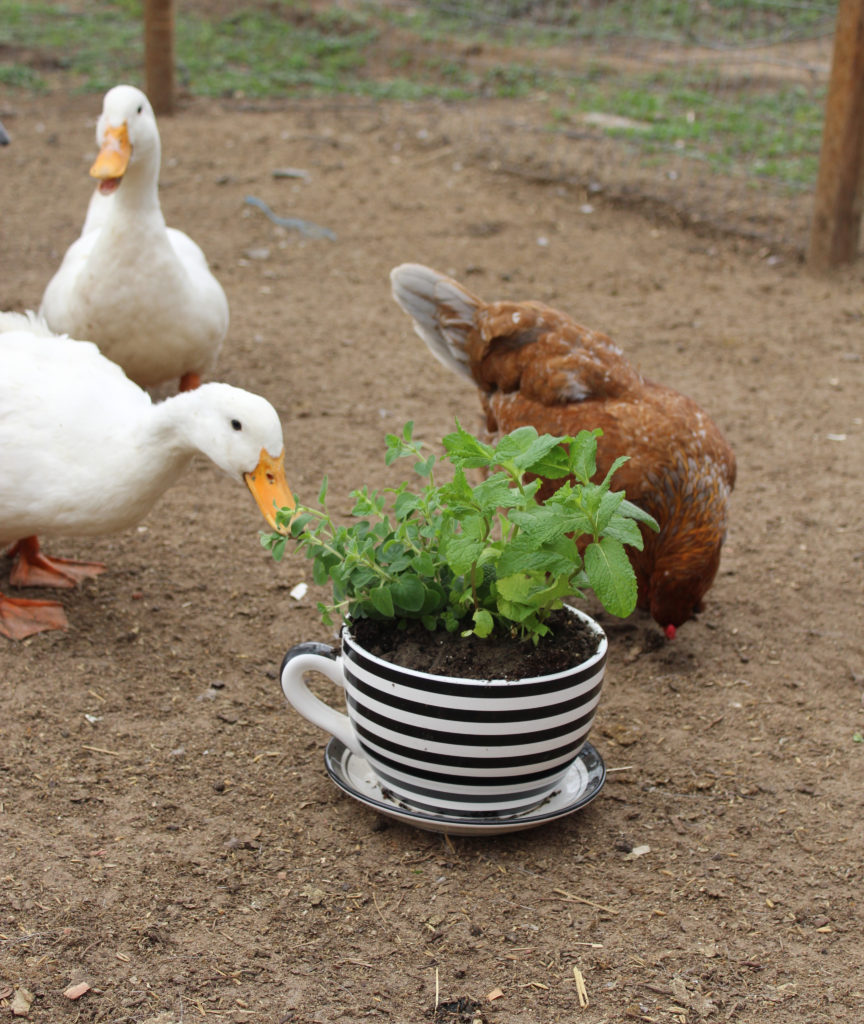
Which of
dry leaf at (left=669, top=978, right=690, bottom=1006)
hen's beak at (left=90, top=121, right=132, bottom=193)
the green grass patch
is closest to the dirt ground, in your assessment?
dry leaf at (left=669, top=978, right=690, bottom=1006)

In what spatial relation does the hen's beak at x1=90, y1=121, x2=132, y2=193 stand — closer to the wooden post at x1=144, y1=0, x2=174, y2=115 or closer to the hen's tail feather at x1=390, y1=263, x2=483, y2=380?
the hen's tail feather at x1=390, y1=263, x2=483, y2=380

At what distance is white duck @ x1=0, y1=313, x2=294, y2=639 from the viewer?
259 cm

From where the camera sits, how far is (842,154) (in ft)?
19.4

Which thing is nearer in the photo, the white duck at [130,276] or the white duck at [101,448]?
the white duck at [101,448]

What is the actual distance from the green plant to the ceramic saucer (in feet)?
1.20

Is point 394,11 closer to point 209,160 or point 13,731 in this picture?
point 209,160

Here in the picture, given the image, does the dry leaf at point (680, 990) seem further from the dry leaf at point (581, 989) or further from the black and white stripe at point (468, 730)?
the black and white stripe at point (468, 730)

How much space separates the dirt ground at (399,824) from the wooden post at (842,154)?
0.95 metres

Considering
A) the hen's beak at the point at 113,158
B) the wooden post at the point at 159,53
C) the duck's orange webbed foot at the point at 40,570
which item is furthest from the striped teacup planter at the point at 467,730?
the wooden post at the point at 159,53

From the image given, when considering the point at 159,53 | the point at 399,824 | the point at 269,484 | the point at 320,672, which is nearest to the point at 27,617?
the point at 269,484

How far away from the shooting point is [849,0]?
5602mm

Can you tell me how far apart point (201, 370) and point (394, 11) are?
7.02 m

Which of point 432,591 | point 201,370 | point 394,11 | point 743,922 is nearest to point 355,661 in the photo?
point 432,591

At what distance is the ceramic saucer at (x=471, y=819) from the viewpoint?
2158 millimetres
